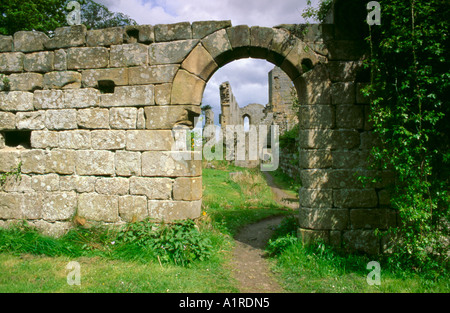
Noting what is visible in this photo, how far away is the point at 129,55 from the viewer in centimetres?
501

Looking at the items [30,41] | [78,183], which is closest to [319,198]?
[78,183]

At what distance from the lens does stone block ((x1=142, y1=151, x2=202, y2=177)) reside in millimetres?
4840

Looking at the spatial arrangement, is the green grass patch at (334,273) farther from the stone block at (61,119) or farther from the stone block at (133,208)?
the stone block at (61,119)

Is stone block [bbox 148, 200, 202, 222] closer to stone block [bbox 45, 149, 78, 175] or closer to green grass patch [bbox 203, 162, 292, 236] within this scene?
green grass patch [bbox 203, 162, 292, 236]

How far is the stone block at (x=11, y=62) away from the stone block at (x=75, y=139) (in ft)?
5.32

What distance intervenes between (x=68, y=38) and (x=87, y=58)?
22.7 inches

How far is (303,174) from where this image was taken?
4.67 m

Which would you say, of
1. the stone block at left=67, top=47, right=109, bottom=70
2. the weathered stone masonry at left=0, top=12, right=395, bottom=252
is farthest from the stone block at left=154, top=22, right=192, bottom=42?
the stone block at left=67, top=47, right=109, bottom=70

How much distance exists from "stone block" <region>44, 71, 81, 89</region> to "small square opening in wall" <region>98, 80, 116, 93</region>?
0.43m

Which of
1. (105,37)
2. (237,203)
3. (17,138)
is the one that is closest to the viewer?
(105,37)

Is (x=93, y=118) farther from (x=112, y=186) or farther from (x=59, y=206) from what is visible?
(x=59, y=206)

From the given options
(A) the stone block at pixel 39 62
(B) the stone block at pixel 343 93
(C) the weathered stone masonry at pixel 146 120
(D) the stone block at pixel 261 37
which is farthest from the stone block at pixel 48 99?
(B) the stone block at pixel 343 93

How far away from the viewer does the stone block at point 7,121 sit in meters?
5.39
